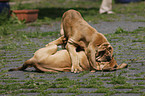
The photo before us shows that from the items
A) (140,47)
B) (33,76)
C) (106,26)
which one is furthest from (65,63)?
(106,26)

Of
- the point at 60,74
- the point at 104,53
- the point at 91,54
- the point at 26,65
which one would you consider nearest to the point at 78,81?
the point at 60,74

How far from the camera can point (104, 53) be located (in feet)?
20.4

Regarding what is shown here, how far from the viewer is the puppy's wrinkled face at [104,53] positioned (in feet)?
20.2

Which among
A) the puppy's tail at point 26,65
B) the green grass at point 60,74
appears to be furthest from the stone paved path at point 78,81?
the puppy's tail at point 26,65

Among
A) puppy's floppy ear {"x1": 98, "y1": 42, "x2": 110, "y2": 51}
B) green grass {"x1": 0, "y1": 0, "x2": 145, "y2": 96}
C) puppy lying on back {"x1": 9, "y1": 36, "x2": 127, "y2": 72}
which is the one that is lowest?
green grass {"x1": 0, "y1": 0, "x2": 145, "y2": 96}

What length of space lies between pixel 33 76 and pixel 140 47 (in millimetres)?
3878

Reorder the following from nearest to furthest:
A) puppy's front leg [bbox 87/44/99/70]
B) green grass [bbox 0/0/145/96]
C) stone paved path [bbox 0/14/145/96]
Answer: stone paved path [bbox 0/14/145/96]
green grass [bbox 0/0/145/96]
puppy's front leg [bbox 87/44/99/70]

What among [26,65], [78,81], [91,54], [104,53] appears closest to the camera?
[78,81]

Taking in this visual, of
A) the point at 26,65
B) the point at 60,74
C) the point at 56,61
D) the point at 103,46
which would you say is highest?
→ the point at 103,46

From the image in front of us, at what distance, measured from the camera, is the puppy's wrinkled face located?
6.16 meters

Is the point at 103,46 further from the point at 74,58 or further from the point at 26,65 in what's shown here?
the point at 26,65

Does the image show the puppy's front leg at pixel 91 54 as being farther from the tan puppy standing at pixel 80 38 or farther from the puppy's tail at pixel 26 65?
the puppy's tail at pixel 26 65

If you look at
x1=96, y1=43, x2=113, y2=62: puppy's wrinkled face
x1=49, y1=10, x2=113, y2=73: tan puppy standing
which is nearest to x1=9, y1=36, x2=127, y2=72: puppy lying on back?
x1=96, y1=43, x2=113, y2=62: puppy's wrinkled face

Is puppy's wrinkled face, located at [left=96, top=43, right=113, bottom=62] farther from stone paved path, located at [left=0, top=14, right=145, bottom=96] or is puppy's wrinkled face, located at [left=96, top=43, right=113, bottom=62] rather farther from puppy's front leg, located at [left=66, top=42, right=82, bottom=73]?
puppy's front leg, located at [left=66, top=42, right=82, bottom=73]
